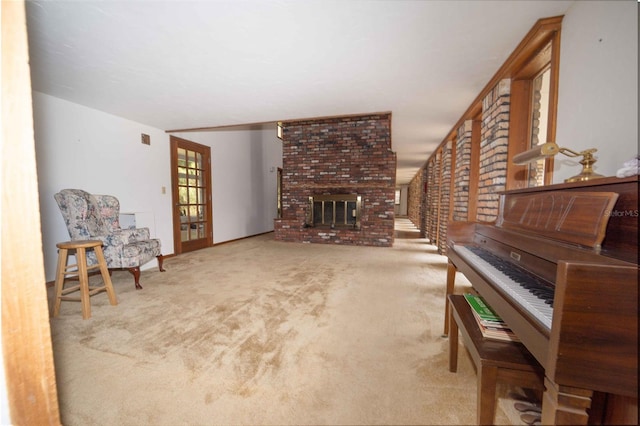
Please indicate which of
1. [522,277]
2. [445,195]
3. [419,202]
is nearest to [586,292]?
[522,277]

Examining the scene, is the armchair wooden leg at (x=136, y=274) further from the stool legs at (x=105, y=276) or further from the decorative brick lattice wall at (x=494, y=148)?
the decorative brick lattice wall at (x=494, y=148)

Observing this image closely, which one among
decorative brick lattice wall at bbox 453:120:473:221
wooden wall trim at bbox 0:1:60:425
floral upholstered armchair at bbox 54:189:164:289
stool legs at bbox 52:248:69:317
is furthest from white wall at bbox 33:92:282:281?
decorative brick lattice wall at bbox 453:120:473:221

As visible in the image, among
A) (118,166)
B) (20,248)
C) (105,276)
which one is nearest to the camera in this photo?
(20,248)

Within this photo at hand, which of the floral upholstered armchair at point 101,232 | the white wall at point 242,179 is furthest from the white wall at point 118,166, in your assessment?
the floral upholstered armchair at point 101,232

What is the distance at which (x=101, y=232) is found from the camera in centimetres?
256

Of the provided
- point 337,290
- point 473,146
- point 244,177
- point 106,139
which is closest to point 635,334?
point 337,290

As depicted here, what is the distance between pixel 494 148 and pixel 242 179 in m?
4.85

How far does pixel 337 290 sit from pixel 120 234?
2249 millimetres

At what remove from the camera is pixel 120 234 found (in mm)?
2463

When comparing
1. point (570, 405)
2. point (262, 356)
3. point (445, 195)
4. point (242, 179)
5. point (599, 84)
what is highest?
point (599, 84)

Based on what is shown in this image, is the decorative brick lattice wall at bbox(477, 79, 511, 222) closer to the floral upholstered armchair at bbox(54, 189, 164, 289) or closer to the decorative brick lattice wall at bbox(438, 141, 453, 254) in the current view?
the decorative brick lattice wall at bbox(438, 141, 453, 254)

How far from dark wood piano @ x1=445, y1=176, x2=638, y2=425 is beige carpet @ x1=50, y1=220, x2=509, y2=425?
58cm

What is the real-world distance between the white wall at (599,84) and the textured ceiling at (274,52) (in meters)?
0.24

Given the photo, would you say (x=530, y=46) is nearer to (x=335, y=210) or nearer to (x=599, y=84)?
(x=599, y=84)
